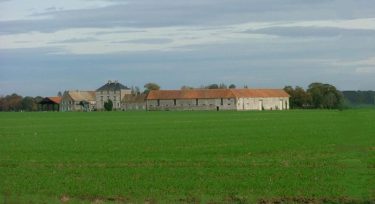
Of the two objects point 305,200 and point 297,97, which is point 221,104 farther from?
point 305,200

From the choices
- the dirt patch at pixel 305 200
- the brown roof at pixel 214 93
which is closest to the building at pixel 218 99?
the brown roof at pixel 214 93

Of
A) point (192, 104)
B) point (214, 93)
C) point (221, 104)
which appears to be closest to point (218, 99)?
point (221, 104)

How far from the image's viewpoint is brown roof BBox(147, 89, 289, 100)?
7544 inches

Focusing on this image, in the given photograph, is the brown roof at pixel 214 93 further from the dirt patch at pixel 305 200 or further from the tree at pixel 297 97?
the dirt patch at pixel 305 200

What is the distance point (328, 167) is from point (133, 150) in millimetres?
10294

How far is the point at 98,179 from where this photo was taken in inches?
687

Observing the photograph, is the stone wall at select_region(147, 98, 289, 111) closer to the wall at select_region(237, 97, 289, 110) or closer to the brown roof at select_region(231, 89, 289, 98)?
the wall at select_region(237, 97, 289, 110)

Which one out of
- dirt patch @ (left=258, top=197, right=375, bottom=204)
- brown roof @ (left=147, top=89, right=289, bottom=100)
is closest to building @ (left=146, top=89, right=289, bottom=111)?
brown roof @ (left=147, top=89, right=289, bottom=100)

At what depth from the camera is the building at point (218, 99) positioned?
190125mm

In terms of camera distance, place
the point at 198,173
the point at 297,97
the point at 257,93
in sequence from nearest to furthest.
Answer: the point at 198,173 → the point at 297,97 → the point at 257,93

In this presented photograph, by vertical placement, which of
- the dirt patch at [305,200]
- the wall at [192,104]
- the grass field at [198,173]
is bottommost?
the dirt patch at [305,200]

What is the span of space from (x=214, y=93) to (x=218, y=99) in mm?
2455

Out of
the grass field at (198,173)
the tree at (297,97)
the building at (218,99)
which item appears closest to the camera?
the grass field at (198,173)

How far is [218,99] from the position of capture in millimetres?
191625
